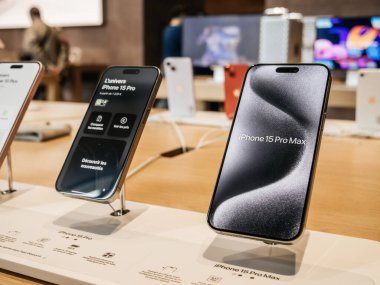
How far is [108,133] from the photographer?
24.0 inches

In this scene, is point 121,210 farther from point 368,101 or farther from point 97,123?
point 368,101

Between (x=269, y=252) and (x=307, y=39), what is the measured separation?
259cm

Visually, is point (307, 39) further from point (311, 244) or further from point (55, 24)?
point (55, 24)

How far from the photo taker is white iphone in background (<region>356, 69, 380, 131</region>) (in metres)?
1.40

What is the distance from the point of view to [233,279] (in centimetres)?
44

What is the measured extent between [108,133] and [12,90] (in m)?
0.20

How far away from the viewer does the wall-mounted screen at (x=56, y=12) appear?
5844 mm

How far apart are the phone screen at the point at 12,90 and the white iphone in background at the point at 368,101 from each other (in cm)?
103

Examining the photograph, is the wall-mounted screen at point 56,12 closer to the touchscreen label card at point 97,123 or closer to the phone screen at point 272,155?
the touchscreen label card at point 97,123

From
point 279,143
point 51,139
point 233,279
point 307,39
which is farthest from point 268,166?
point 307,39

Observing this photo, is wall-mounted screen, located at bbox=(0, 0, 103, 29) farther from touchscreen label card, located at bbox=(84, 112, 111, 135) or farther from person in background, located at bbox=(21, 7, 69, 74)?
touchscreen label card, located at bbox=(84, 112, 111, 135)

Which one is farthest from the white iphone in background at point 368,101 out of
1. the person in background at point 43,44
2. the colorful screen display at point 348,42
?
the person in background at point 43,44

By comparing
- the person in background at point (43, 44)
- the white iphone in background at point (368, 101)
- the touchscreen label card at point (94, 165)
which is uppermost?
the touchscreen label card at point (94, 165)

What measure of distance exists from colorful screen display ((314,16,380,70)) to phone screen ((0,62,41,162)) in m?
2.52
